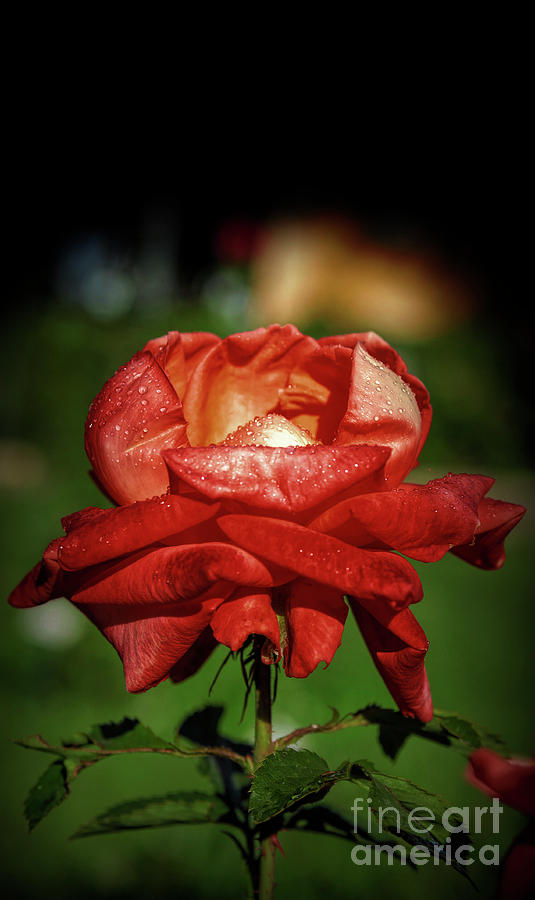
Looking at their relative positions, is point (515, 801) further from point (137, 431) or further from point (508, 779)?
point (137, 431)

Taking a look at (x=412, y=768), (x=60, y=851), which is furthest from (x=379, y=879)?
(x=60, y=851)

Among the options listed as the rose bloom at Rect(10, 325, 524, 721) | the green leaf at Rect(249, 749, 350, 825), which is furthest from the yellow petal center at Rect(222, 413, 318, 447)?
the green leaf at Rect(249, 749, 350, 825)

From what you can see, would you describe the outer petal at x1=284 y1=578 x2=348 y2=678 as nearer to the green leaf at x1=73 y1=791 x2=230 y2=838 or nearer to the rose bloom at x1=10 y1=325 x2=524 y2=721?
the rose bloom at x1=10 y1=325 x2=524 y2=721

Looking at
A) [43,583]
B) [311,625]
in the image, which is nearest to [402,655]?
[311,625]

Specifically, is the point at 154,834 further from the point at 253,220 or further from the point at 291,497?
the point at 253,220

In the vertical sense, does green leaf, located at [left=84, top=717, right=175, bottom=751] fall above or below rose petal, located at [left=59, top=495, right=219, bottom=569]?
below

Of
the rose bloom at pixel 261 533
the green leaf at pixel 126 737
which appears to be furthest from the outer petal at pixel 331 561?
the green leaf at pixel 126 737
